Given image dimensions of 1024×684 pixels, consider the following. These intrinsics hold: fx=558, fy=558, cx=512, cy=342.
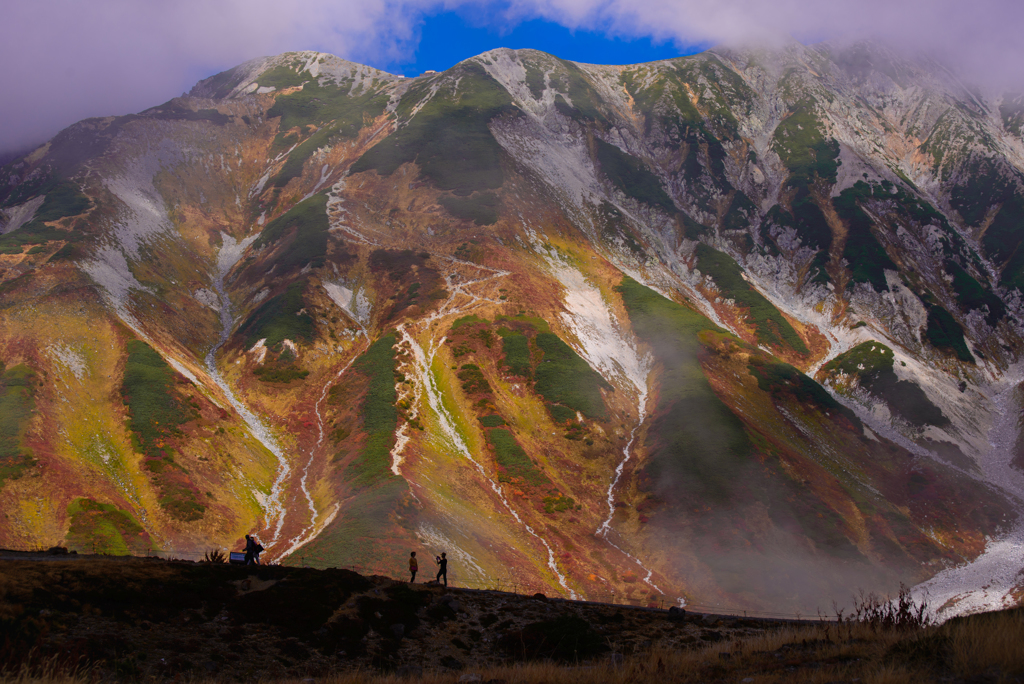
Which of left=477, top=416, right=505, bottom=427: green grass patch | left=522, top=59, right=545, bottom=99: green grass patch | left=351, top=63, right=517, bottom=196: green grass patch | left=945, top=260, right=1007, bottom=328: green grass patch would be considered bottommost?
left=477, top=416, right=505, bottom=427: green grass patch

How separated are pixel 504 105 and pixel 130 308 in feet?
317

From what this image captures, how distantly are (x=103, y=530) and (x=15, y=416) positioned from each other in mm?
16323

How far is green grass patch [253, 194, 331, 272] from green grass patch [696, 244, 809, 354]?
267ft

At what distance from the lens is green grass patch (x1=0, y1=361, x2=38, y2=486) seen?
43.6 metres

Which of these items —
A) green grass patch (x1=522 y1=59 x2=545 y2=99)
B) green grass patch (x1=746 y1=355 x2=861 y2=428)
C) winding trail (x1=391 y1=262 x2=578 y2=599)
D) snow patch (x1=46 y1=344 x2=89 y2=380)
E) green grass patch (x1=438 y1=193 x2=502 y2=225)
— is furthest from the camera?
green grass patch (x1=522 y1=59 x2=545 y2=99)

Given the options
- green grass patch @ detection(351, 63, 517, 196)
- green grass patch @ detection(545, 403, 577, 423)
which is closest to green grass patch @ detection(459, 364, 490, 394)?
green grass patch @ detection(545, 403, 577, 423)

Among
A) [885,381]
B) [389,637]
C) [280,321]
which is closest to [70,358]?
[280,321]

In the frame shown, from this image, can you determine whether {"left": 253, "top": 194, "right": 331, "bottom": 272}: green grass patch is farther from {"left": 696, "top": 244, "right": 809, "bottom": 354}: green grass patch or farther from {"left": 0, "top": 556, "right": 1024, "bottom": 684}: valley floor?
{"left": 696, "top": 244, "right": 809, "bottom": 354}: green grass patch

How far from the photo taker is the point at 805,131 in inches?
6373

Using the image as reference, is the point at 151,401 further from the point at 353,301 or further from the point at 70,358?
the point at 353,301

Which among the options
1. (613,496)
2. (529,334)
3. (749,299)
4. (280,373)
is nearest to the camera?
(613,496)

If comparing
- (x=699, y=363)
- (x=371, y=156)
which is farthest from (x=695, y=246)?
(x=371, y=156)

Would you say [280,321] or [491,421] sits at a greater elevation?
[280,321]

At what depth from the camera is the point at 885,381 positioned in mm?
90500
